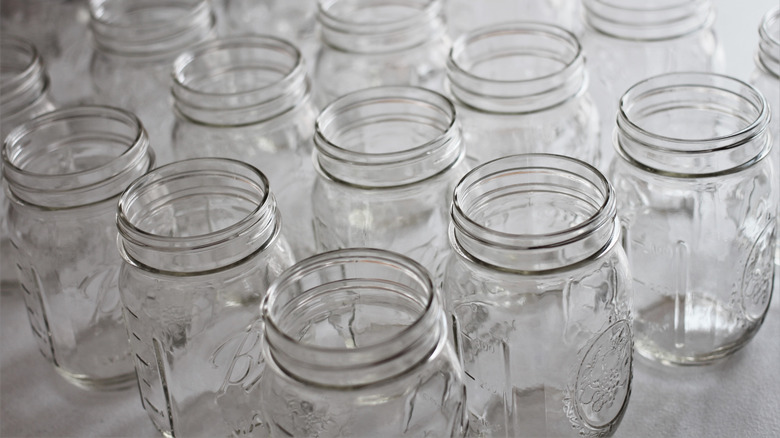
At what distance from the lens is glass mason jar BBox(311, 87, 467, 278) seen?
102 centimetres

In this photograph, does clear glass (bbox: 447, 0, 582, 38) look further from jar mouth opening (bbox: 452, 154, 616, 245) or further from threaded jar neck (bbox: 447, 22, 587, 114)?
jar mouth opening (bbox: 452, 154, 616, 245)

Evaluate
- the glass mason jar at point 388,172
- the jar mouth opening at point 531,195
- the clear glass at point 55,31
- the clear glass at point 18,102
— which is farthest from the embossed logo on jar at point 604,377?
the clear glass at point 55,31

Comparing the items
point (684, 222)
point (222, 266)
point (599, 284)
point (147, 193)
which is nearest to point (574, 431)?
point (599, 284)

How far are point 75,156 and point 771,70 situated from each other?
0.81 metres

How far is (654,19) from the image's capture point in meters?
1.25

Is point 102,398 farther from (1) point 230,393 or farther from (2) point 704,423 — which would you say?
(2) point 704,423

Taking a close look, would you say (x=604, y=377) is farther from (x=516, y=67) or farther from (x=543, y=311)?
(x=516, y=67)

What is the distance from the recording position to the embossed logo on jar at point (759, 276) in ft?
3.44

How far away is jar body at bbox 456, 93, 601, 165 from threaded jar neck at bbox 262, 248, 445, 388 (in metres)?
0.31

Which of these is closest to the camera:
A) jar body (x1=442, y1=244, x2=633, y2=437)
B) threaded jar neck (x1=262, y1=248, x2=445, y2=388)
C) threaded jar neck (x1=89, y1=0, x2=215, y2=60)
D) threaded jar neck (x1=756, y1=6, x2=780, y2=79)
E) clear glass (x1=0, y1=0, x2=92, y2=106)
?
threaded jar neck (x1=262, y1=248, x2=445, y2=388)

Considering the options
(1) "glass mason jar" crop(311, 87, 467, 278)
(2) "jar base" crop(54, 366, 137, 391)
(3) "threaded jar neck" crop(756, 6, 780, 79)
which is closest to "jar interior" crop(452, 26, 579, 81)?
(1) "glass mason jar" crop(311, 87, 467, 278)

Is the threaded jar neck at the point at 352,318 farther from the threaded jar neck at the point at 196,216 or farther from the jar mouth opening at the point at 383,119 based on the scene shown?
the jar mouth opening at the point at 383,119

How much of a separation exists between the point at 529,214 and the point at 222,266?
33 cm

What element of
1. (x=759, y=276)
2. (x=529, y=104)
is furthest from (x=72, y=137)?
(x=759, y=276)
